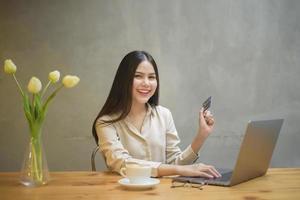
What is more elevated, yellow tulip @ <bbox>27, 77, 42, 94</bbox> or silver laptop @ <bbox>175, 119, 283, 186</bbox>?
yellow tulip @ <bbox>27, 77, 42, 94</bbox>

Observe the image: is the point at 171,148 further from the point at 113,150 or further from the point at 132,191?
the point at 132,191

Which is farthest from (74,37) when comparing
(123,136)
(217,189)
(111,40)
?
(217,189)

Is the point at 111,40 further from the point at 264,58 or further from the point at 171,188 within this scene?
the point at 171,188

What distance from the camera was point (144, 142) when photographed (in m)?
2.07

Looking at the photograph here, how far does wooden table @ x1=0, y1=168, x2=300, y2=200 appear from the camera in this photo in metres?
1.29

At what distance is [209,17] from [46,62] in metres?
1.40

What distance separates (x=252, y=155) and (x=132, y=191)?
1.64ft

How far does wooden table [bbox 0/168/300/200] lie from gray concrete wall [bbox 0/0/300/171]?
141 cm

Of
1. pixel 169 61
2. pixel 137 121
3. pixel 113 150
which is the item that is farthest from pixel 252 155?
pixel 169 61

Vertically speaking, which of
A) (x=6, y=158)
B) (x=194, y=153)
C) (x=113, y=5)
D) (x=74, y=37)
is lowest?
(x=6, y=158)

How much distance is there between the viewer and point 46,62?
9.80 ft

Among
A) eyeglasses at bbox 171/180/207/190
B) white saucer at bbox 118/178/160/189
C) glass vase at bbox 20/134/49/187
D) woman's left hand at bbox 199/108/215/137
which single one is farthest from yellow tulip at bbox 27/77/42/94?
woman's left hand at bbox 199/108/215/137

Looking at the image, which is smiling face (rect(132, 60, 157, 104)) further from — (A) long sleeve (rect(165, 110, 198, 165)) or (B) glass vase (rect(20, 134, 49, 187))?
(B) glass vase (rect(20, 134, 49, 187))

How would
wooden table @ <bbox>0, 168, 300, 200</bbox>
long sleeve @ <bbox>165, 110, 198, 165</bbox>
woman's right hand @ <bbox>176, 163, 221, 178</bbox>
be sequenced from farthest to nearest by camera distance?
long sleeve @ <bbox>165, 110, 198, 165</bbox>, woman's right hand @ <bbox>176, 163, 221, 178</bbox>, wooden table @ <bbox>0, 168, 300, 200</bbox>
